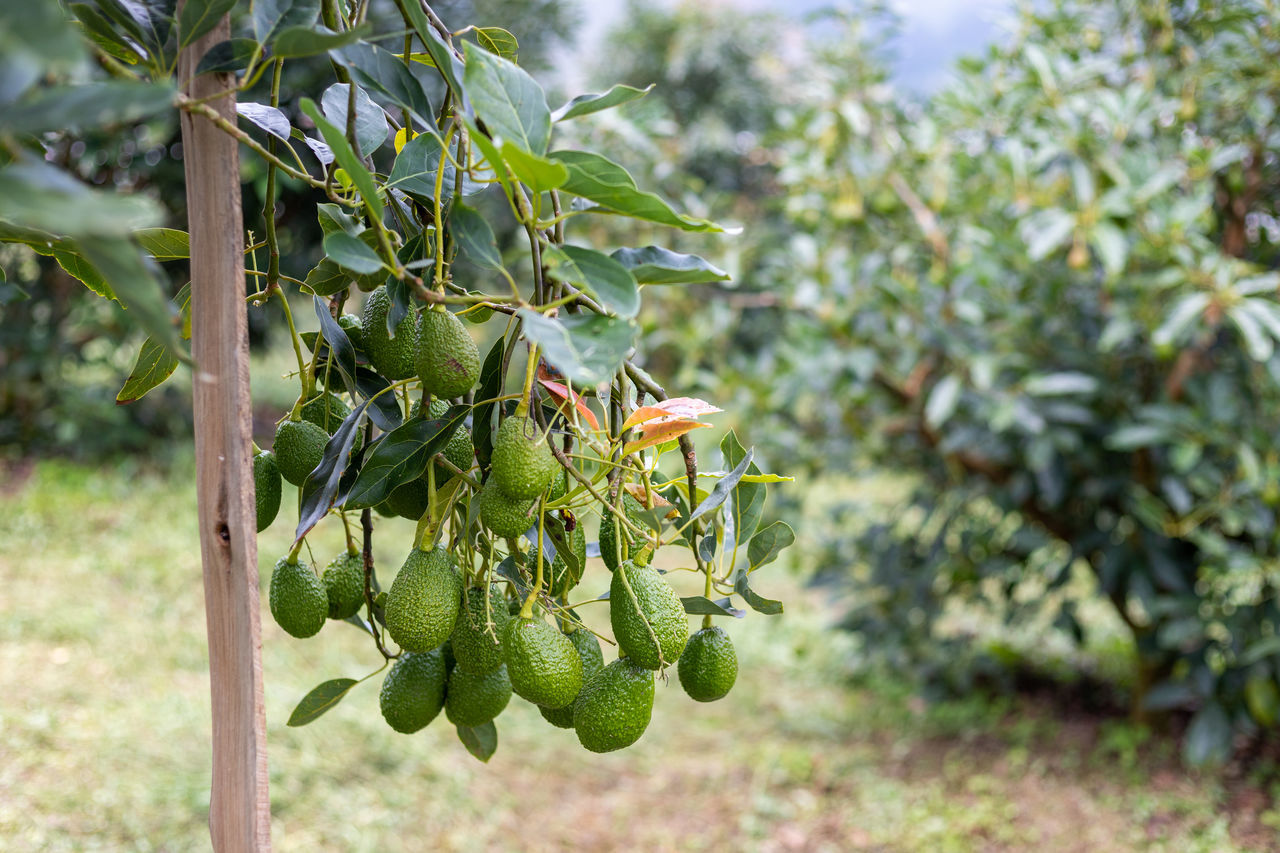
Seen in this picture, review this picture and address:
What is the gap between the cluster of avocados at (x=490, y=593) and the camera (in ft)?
1.59

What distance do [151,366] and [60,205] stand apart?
1.20 ft

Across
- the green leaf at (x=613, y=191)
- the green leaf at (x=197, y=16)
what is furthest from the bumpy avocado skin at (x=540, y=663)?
the green leaf at (x=197, y=16)

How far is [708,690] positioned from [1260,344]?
1.30 m

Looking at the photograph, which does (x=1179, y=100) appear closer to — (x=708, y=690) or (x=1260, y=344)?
(x=1260, y=344)

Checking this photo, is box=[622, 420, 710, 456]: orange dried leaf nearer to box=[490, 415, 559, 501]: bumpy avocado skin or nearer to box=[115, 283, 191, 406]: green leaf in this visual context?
box=[490, 415, 559, 501]: bumpy avocado skin

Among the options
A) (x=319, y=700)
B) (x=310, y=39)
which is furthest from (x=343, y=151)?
(x=319, y=700)

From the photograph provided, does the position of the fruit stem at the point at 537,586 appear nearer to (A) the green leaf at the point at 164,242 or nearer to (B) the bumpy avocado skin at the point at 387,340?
(B) the bumpy avocado skin at the point at 387,340

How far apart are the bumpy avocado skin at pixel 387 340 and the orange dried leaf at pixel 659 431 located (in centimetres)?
14

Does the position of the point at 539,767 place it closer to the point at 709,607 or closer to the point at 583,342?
the point at 709,607

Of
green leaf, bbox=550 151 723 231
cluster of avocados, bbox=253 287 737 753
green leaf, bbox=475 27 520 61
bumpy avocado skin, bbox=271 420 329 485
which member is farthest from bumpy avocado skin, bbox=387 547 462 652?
green leaf, bbox=475 27 520 61

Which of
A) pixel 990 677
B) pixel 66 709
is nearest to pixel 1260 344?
pixel 990 677

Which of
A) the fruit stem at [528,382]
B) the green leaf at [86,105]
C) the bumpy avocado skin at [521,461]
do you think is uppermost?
the green leaf at [86,105]

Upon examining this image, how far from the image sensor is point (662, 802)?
1974 mm

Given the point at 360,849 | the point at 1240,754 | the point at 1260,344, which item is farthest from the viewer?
the point at 1240,754
